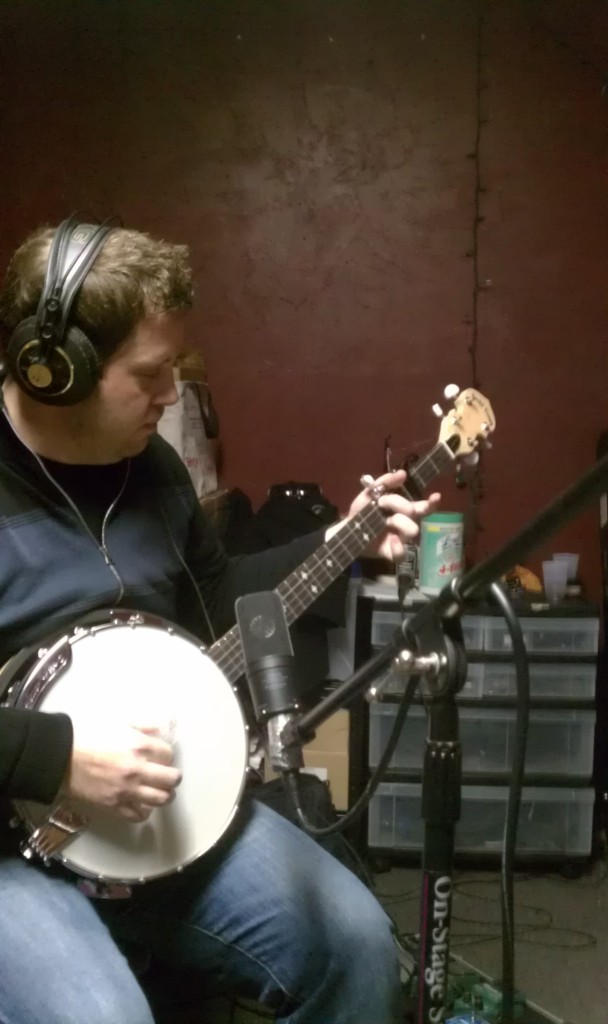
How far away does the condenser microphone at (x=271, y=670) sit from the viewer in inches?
26.2

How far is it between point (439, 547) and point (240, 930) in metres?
1.12

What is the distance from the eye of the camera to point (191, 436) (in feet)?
6.61

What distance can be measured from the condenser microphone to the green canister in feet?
4.18

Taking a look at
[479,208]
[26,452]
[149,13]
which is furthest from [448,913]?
[149,13]

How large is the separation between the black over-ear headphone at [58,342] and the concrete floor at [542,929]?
128 cm

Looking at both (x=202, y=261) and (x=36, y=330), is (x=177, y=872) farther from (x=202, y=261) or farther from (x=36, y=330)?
(x=202, y=261)

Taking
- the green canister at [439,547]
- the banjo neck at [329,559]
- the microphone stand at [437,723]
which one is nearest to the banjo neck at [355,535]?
the banjo neck at [329,559]

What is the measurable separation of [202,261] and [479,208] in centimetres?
74

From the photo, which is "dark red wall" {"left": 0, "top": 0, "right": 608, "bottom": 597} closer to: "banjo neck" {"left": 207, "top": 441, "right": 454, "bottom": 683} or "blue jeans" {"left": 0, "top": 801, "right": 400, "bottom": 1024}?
"banjo neck" {"left": 207, "top": 441, "right": 454, "bottom": 683}

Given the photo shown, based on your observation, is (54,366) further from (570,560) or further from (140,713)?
(570,560)

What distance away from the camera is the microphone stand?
60 centimetres

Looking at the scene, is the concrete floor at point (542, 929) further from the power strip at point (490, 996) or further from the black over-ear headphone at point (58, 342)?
the black over-ear headphone at point (58, 342)

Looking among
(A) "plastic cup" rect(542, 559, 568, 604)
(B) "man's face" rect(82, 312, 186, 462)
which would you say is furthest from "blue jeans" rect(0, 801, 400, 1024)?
(A) "plastic cup" rect(542, 559, 568, 604)

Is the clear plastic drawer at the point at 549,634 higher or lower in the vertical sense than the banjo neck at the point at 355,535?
lower
